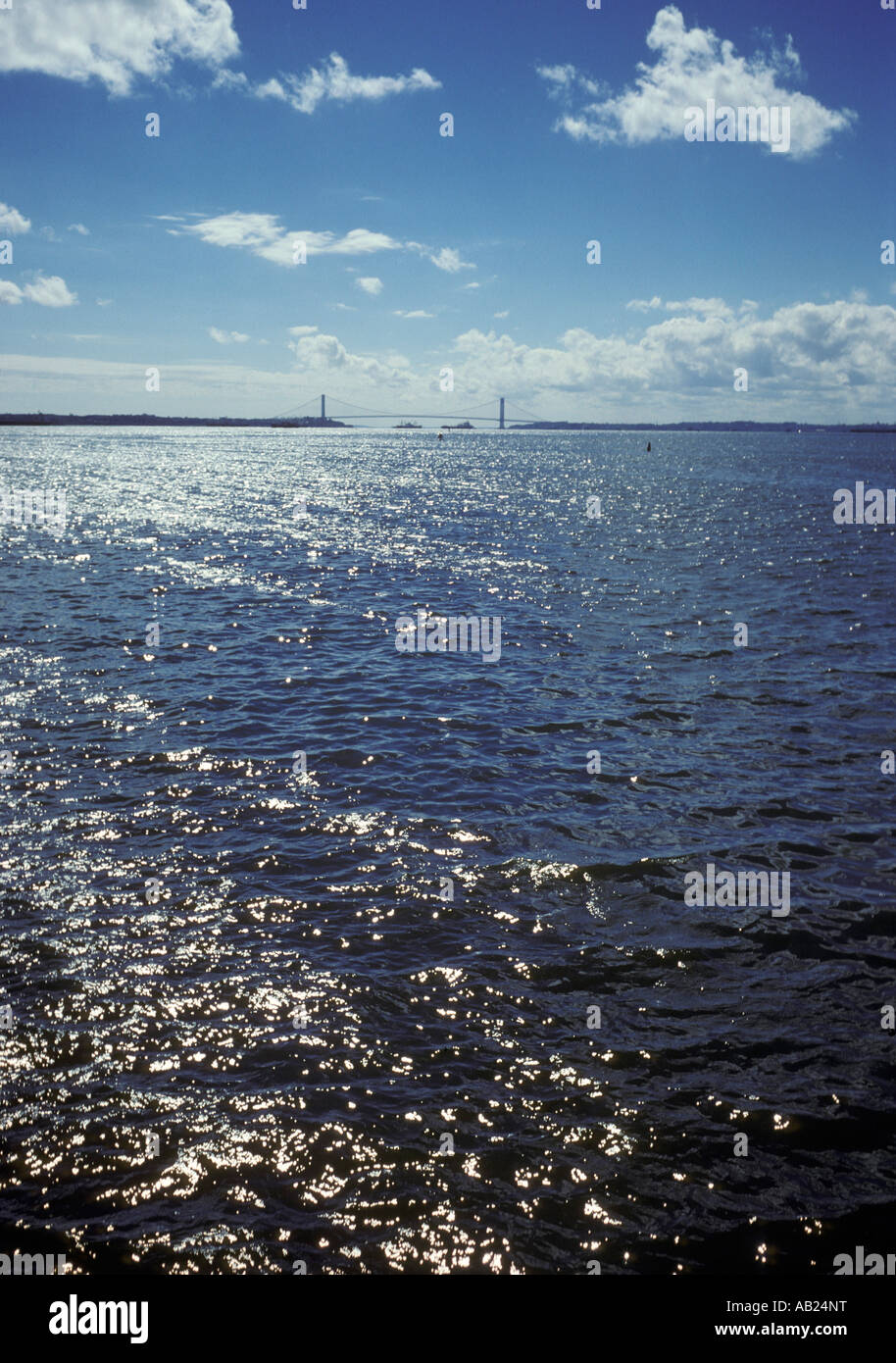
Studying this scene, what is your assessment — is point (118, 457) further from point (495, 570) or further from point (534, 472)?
point (495, 570)

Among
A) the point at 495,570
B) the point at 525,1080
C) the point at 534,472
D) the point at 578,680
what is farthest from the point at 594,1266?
the point at 534,472

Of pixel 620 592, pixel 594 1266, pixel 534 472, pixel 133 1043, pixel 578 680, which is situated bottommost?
pixel 594 1266

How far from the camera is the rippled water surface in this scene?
8.14 metres

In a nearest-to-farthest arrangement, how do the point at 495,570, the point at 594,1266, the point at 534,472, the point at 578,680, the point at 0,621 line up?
the point at 594,1266, the point at 578,680, the point at 0,621, the point at 495,570, the point at 534,472

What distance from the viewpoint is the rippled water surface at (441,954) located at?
814 centimetres

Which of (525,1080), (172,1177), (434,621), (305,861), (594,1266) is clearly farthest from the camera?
(434,621)

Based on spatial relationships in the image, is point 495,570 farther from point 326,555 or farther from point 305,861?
point 305,861

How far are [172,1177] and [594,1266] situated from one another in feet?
13.3

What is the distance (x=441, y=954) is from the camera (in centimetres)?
1214

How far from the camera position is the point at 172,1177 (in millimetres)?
8344

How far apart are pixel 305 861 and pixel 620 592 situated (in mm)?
27902

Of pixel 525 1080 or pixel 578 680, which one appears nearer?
pixel 525 1080

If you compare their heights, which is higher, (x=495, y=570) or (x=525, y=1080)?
(x=495, y=570)

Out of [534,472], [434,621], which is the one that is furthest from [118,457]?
[434,621]
